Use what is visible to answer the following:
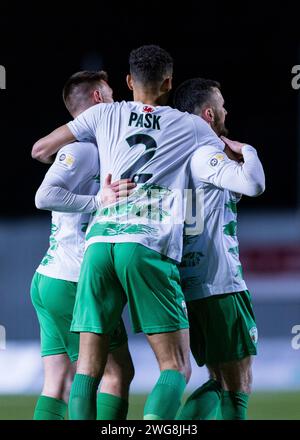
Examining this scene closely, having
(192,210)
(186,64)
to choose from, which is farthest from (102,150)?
(186,64)

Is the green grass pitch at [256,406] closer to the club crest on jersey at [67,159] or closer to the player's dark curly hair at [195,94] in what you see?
Answer: the player's dark curly hair at [195,94]

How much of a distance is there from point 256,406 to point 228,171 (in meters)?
4.24

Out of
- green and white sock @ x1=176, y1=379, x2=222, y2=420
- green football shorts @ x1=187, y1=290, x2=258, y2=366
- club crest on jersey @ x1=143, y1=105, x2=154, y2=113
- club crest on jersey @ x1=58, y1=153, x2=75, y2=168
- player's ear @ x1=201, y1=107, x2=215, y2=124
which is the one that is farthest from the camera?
player's ear @ x1=201, y1=107, x2=215, y2=124

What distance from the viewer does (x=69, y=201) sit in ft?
15.5

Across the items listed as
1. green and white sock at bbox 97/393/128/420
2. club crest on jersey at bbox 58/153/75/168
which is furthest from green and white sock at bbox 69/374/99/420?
club crest on jersey at bbox 58/153/75/168

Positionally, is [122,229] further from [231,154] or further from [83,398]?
[231,154]

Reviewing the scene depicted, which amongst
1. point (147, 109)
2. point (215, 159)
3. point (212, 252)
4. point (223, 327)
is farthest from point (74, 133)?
point (223, 327)

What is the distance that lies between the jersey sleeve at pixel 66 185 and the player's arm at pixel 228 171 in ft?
1.76

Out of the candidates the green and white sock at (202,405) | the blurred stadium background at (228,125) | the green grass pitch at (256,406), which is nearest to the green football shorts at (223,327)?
the green and white sock at (202,405)

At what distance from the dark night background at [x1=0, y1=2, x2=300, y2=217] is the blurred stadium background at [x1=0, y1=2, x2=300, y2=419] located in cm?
3

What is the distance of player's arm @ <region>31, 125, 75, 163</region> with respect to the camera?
4.78m

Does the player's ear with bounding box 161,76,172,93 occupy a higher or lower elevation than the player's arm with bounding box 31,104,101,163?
higher

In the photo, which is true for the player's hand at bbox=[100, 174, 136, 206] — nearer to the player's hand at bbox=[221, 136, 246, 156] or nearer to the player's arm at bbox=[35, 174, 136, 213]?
the player's arm at bbox=[35, 174, 136, 213]

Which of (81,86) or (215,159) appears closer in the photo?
(215,159)
